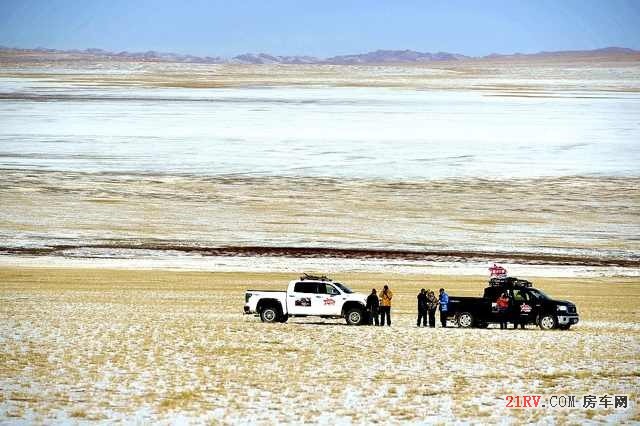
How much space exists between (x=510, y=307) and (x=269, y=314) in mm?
6279

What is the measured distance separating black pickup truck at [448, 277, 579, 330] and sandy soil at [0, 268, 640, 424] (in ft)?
2.77

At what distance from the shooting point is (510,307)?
28.1 metres

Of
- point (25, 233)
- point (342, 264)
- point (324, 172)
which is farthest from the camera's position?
point (324, 172)

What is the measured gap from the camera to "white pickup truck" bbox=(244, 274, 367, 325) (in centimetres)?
2764

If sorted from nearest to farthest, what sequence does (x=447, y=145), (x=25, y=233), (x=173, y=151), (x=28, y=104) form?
(x=25, y=233) < (x=173, y=151) < (x=447, y=145) < (x=28, y=104)

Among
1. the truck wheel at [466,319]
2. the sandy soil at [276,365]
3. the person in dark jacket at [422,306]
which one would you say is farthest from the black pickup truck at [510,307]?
the sandy soil at [276,365]

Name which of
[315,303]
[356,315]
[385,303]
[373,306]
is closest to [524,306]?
[385,303]

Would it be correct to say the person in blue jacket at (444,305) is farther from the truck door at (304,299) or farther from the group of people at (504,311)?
the truck door at (304,299)

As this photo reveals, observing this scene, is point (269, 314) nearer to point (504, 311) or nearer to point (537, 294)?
point (504, 311)

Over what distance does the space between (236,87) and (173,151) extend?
10508 cm

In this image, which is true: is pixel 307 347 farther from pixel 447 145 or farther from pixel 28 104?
pixel 28 104

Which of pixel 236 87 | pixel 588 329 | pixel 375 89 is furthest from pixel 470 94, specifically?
pixel 588 329

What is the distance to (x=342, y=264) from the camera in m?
42.0

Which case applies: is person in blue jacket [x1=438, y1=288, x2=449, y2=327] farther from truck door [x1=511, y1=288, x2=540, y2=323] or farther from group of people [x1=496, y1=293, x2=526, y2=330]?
truck door [x1=511, y1=288, x2=540, y2=323]
